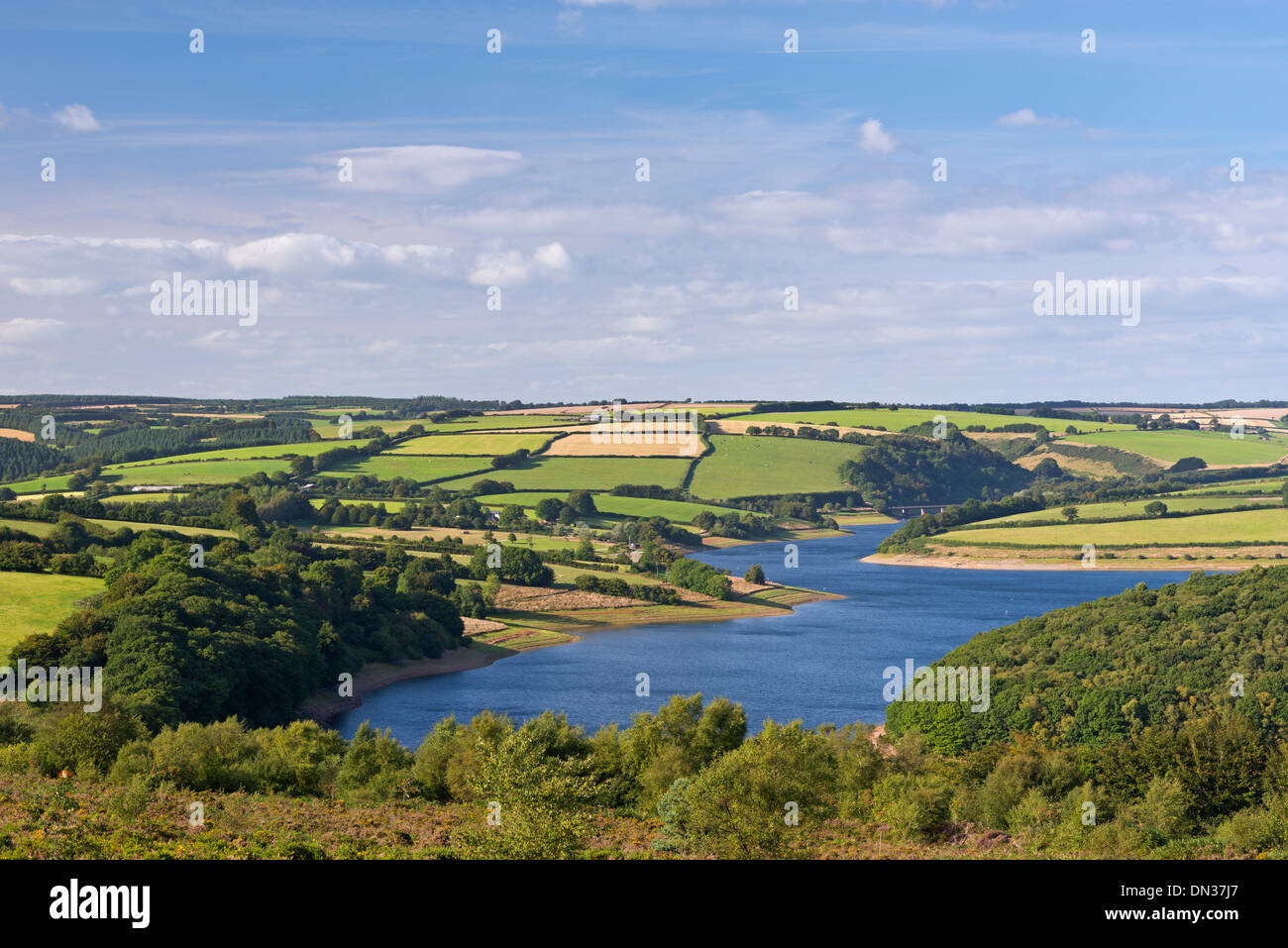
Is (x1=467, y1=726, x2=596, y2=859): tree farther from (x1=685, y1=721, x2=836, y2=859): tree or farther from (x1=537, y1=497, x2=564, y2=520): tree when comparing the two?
(x1=537, y1=497, x2=564, y2=520): tree

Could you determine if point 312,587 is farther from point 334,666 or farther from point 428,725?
point 428,725

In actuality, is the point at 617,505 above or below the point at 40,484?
below

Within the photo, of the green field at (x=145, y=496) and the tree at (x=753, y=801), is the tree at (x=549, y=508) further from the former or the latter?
the tree at (x=753, y=801)

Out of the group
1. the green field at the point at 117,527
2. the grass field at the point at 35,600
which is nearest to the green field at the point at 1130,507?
the green field at the point at 117,527

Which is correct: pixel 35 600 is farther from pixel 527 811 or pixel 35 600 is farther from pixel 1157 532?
pixel 1157 532

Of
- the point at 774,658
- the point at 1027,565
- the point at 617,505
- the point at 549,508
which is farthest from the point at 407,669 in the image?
the point at 1027,565

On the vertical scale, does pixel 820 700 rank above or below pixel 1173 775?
below
